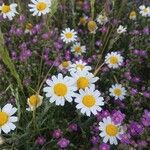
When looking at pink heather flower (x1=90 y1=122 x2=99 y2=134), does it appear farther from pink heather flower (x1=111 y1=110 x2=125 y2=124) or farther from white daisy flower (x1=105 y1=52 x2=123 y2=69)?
white daisy flower (x1=105 y1=52 x2=123 y2=69)

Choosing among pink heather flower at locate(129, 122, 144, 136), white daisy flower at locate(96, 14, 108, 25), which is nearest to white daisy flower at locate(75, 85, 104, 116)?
pink heather flower at locate(129, 122, 144, 136)

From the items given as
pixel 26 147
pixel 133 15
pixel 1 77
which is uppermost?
pixel 133 15

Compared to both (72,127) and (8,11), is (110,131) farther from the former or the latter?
(8,11)

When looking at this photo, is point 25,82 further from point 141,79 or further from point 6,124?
point 141,79

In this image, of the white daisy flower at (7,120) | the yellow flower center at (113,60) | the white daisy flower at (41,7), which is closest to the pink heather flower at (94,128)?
the white daisy flower at (7,120)

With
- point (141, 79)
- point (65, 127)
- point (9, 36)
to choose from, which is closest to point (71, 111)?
point (65, 127)

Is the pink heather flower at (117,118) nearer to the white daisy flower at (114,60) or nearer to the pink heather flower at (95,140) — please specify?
the pink heather flower at (95,140)

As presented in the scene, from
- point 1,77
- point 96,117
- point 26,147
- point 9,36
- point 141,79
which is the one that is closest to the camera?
point 26,147
